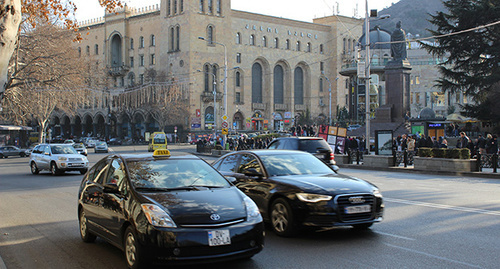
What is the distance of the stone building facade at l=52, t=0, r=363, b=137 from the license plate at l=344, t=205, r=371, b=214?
217 feet

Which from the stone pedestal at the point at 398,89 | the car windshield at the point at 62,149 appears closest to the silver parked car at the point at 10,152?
the car windshield at the point at 62,149

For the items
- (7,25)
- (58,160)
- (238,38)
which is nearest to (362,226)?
(7,25)

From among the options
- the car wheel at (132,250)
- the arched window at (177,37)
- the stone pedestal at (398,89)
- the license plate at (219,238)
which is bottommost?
the car wheel at (132,250)

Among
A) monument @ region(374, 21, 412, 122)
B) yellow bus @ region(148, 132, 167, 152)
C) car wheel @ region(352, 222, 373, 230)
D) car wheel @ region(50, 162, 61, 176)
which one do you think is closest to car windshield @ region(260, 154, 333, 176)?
car wheel @ region(352, 222, 373, 230)

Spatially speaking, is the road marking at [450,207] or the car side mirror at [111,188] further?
the road marking at [450,207]

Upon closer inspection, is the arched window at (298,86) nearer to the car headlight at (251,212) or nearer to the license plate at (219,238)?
the car headlight at (251,212)

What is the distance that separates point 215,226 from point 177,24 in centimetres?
8040

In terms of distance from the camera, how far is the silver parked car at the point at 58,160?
2225 cm

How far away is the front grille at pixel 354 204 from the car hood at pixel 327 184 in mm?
93

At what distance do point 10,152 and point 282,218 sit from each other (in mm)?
47112

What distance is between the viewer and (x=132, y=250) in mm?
5859

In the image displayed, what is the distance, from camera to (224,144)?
44.5m

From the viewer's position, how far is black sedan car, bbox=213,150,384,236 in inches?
295

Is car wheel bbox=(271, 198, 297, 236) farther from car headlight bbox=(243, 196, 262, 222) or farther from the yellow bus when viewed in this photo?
the yellow bus
